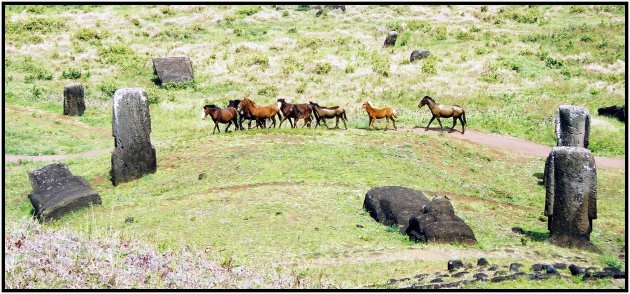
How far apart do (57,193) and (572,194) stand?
13.0 meters

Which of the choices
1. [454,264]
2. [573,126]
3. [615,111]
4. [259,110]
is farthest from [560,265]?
[615,111]

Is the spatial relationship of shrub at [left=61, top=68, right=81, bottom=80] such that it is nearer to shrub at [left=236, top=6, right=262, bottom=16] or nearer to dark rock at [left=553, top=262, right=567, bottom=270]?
shrub at [left=236, top=6, right=262, bottom=16]

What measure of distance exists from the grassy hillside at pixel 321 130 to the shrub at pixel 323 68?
17 cm

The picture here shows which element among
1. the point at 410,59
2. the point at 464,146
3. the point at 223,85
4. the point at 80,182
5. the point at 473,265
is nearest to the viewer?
the point at 473,265

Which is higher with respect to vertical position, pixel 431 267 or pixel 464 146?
pixel 431 267

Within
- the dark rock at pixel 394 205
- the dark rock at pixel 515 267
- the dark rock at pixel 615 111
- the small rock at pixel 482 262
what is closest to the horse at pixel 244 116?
the dark rock at pixel 394 205

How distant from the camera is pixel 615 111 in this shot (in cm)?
3756

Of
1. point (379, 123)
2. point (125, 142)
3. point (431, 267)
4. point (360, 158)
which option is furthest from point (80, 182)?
point (379, 123)

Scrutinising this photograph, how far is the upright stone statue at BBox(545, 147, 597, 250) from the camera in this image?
57.0 feet

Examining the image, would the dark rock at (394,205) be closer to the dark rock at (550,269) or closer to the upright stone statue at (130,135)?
the dark rock at (550,269)

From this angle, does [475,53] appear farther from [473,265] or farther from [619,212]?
[473,265]

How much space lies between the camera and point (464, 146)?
29688 millimetres

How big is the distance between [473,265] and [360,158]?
11.5 metres

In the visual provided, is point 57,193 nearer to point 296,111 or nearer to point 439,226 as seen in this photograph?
point 439,226
